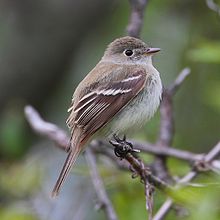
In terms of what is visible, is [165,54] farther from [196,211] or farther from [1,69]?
[196,211]

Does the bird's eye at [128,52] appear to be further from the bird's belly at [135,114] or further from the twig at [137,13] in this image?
the bird's belly at [135,114]

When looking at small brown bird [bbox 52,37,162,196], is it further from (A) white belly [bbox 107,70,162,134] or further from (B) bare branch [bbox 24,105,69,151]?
(B) bare branch [bbox 24,105,69,151]

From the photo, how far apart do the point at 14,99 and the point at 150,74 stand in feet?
8.42

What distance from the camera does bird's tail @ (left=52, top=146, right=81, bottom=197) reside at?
381 centimetres

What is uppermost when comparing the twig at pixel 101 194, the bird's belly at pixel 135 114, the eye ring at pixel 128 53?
the eye ring at pixel 128 53

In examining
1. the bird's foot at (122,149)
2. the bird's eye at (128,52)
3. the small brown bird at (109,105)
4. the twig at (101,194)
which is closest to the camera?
the bird's foot at (122,149)

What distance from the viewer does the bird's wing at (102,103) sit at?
396 cm

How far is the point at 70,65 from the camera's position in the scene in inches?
275

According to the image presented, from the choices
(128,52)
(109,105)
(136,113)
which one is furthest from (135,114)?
(128,52)

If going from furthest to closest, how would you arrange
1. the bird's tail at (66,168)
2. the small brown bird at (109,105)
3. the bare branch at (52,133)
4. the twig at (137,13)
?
the twig at (137,13) < the bare branch at (52,133) < the small brown bird at (109,105) < the bird's tail at (66,168)

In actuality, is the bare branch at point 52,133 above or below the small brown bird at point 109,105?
below

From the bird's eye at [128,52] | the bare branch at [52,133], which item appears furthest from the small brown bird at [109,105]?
the bird's eye at [128,52]

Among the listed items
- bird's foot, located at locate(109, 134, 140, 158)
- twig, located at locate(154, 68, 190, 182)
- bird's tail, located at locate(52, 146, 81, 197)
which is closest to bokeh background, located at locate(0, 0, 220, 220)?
twig, located at locate(154, 68, 190, 182)

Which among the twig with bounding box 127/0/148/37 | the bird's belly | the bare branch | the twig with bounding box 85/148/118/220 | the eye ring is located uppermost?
the twig with bounding box 127/0/148/37
